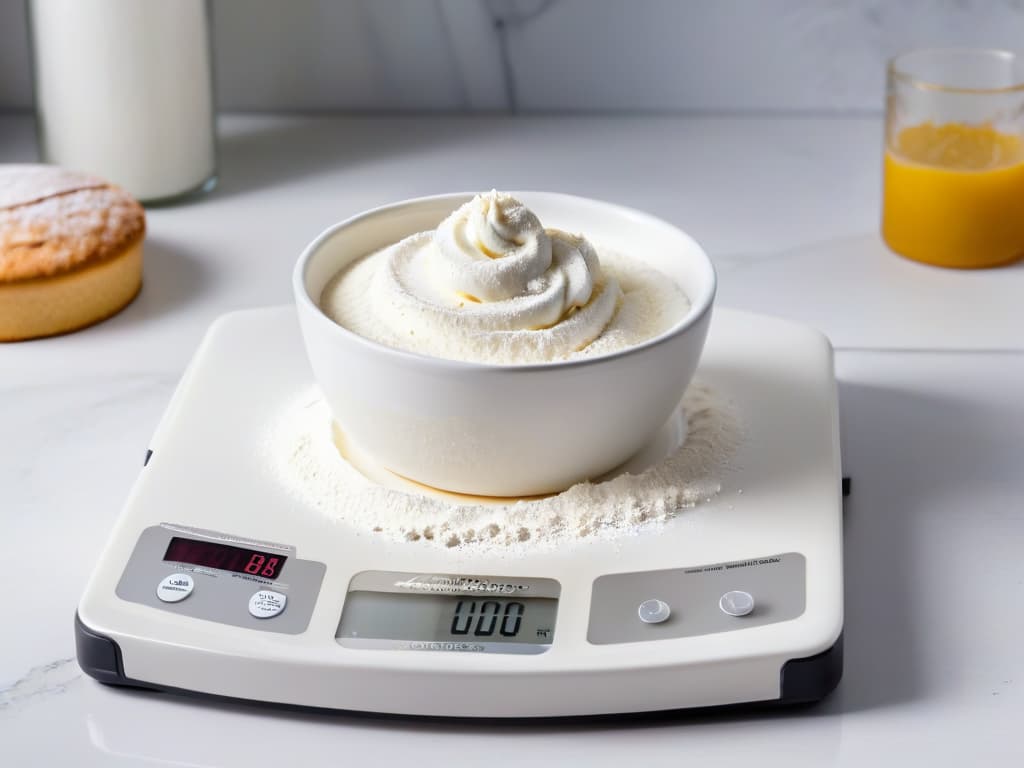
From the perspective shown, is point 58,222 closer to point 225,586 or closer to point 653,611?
point 225,586

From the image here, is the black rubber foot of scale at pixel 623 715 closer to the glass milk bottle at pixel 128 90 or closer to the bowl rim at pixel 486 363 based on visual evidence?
the bowl rim at pixel 486 363

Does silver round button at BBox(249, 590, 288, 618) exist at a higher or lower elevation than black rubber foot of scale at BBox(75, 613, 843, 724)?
higher

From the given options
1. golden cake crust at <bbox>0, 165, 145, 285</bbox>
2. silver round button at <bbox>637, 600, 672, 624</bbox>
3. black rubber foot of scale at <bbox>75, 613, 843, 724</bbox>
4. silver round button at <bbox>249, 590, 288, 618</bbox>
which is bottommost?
black rubber foot of scale at <bbox>75, 613, 843, 724</bbox>

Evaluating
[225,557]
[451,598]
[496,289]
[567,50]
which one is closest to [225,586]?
[225,557]

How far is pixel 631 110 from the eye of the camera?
1.64 meters

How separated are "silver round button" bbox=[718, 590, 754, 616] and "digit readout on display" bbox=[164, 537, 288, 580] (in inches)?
10.1

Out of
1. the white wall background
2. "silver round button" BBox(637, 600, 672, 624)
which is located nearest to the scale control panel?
"silver round button" BBox(637, 600, 672, 624)

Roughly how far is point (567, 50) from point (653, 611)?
3.28 feet

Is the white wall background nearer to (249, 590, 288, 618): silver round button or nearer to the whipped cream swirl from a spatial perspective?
the whipped cream swirl

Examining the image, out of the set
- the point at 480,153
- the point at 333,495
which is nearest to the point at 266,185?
the point at 480,153

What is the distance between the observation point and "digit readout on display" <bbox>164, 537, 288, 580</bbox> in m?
0.79

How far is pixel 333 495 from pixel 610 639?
212 mm

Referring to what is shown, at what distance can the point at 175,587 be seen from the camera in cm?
78

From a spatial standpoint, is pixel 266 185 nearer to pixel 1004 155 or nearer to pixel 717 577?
pixel 1004 155
